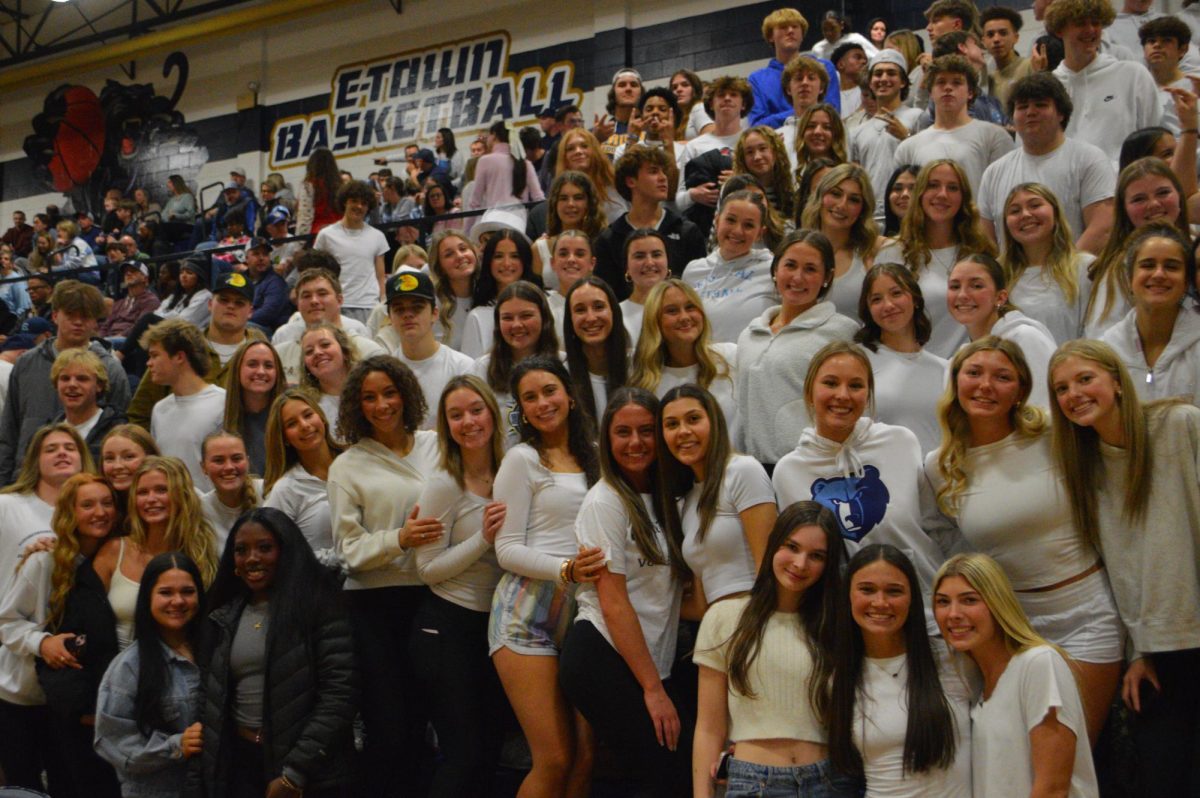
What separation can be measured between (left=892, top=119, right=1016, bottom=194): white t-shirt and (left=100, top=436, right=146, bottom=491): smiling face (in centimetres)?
356

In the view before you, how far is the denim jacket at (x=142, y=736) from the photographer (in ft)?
13.7

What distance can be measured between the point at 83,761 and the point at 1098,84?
17.5ft

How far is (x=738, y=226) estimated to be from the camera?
16.5 feet

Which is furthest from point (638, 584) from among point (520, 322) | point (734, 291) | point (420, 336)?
point (420, 336)

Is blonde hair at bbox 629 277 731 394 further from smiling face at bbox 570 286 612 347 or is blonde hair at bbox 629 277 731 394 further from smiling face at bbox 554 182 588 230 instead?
smiling face at bbox 554 182 588 230

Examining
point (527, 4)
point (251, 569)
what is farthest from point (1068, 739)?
point (527, 4)

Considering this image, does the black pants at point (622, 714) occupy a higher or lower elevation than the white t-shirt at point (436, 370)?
lower

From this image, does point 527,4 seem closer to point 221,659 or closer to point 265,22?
point 265,22

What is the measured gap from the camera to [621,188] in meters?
5.89

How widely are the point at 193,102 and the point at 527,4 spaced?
5.95 m

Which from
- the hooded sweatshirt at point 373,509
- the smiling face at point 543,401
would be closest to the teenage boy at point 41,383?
the hooded sweatshirt at point 373,509

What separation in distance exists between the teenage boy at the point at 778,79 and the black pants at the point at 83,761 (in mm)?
5395

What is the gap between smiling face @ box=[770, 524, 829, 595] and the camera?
3418 mm

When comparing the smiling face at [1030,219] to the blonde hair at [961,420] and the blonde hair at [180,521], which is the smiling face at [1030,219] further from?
the blonde hair at [180,521]
